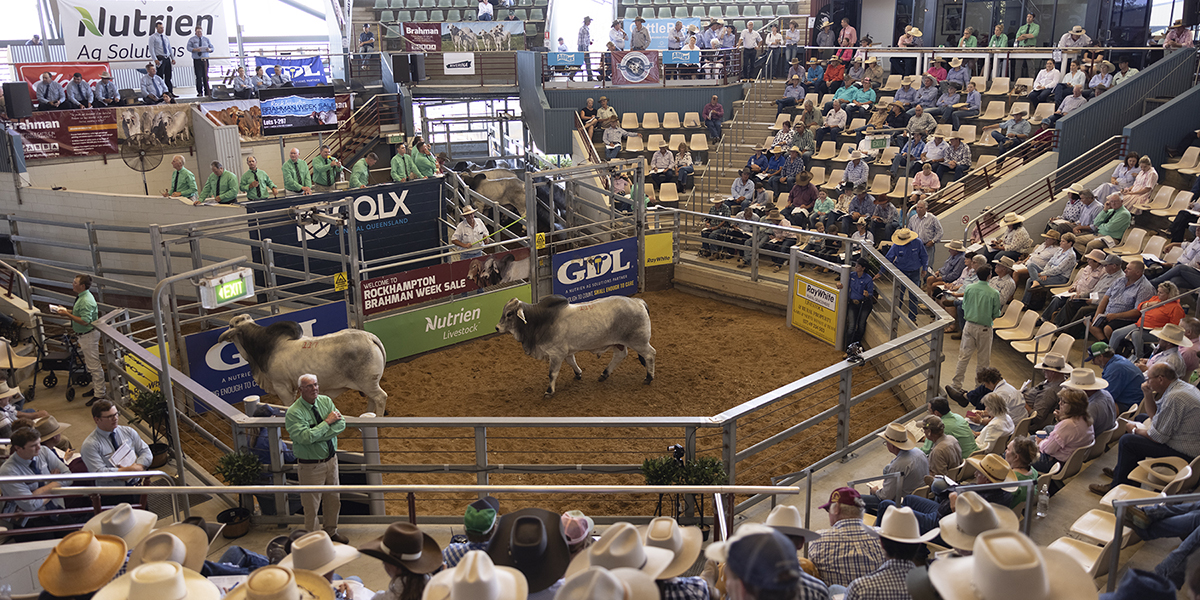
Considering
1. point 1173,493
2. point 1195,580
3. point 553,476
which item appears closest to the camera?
point 1195,580

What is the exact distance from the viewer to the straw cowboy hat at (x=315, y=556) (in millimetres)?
4977

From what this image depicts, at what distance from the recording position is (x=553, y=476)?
9750 mm

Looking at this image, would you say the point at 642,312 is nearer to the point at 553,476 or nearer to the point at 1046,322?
the point at 553,476

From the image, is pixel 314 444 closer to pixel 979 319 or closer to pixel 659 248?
pixel 979 319

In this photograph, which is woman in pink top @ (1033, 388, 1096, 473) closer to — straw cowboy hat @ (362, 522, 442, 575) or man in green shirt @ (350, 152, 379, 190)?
straw cowboy hat @ (362, 522, 442, 575)

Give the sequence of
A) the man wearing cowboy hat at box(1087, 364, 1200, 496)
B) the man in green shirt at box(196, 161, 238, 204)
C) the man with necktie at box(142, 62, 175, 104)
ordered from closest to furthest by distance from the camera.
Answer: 1. the man wearing cowboy hat at box(1087, 364, 1200, 496)
2. the man in green shirt at box(196, 161, 238, 204)
3. the man with necktie at box(142, 62, 175, 104)

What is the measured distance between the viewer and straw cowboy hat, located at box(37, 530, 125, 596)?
469 cm

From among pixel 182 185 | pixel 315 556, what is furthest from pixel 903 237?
pixel 182 185

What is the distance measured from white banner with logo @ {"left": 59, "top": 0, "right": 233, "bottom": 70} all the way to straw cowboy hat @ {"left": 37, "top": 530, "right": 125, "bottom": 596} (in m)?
19.8

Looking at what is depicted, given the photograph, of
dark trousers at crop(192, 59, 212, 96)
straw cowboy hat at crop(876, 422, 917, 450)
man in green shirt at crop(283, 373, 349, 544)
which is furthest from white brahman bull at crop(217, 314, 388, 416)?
dark trousers at crop(192, 59, 212, 96)

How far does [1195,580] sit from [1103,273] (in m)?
8.92

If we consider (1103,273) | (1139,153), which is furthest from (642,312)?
(1139,153)

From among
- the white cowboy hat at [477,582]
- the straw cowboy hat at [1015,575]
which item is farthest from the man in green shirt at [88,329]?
the straw cowboy hat at [1015,575]

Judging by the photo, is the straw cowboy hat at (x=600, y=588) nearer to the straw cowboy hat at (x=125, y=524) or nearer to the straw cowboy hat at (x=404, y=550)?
the straw cowboy hat at (x=404, y=550)
